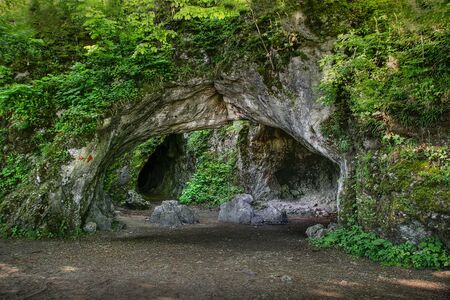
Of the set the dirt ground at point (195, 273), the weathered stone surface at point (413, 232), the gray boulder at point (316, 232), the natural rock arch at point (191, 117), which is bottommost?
the dirt ground at point (195, 273)

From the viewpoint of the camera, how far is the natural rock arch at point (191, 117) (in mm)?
8992

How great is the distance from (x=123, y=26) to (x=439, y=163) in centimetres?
821

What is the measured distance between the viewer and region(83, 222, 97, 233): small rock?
9198 millimetres

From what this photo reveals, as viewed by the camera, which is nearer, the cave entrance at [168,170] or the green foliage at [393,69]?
the green foliage at [393,69]

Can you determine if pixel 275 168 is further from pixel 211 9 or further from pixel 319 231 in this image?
pixel 211 9

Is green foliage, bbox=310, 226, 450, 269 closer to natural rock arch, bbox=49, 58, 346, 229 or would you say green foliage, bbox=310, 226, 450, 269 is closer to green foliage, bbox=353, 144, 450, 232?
green foliage, bbox=353, 144, 450, 232

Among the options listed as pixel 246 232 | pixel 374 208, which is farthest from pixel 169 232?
pixel 374 208

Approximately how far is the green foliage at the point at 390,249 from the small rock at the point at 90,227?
611 cm

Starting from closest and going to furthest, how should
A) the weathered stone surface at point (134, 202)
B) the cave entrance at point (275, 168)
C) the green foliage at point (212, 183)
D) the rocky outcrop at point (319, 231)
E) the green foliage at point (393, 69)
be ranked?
the green foliage at point (393, 69)
the rocky outcrop at point (319, 231)
the cave entrance at point (275, 168)
the weathered stone surface at point (134, 202)
the green foliage at point (212, 183)

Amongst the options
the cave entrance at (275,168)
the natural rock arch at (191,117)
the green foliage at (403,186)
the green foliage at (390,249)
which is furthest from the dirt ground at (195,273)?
the cave entrance at (275,168)

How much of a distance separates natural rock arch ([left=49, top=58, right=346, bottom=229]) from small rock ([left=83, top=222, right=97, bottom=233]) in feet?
0.58

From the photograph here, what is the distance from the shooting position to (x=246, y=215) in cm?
1322

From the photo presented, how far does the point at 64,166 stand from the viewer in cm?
883

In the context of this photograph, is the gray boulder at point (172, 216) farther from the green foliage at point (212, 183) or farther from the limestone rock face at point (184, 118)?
the green foliage at point (212, 183)
